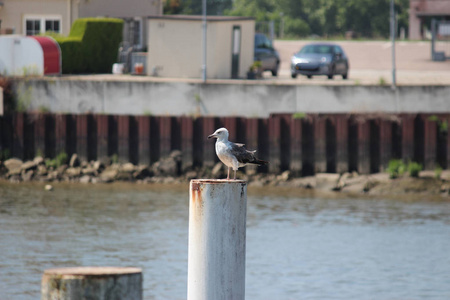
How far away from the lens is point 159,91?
104 ft

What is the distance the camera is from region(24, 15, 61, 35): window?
1654 inches

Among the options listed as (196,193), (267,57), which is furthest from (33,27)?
(196,193)

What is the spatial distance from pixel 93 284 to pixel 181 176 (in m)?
25.8

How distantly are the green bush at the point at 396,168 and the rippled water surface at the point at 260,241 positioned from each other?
1.80 m

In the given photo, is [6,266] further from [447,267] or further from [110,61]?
[110,61]

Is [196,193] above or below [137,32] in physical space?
below

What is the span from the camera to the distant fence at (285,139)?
30.0 metres

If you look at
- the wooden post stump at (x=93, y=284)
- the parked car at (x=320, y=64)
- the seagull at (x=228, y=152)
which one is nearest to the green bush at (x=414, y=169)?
the parked car at (x=320, y=64)

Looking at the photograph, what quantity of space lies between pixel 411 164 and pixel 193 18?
1194 centimetres

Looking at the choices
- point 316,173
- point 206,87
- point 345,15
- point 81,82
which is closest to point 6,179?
point 81,82

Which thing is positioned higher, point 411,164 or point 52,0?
point 52,0

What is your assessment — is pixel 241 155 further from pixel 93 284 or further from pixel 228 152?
pixel 93 284

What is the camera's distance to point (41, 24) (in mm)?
42156

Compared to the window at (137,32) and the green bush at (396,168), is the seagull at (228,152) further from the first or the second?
the window at (137,32)
